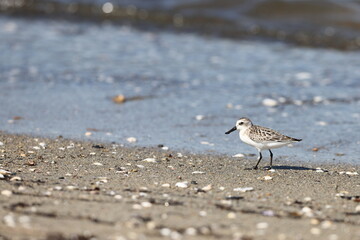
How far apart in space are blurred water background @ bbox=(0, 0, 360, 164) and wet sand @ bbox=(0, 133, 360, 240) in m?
0.76

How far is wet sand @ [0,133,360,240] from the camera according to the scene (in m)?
4.80

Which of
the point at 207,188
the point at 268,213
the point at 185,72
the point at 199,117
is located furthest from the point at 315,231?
the point at 185,72

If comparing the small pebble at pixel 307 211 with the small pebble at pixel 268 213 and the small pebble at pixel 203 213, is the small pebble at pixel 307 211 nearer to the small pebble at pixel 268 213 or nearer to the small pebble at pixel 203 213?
the small pebble at pixel 268 213

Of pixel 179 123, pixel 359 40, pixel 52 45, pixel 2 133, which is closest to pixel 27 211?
pixel 2 133

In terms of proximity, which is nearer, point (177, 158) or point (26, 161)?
point (26, 161)

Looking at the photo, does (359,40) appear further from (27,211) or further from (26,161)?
(27,211)

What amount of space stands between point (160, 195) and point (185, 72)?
680 cm

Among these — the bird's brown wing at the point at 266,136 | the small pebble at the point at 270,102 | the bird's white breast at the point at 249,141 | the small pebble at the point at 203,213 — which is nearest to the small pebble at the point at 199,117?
the small pebble at the point at 270,102

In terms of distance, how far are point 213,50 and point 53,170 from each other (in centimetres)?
844

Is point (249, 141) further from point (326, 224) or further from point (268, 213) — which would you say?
point (326, 224)

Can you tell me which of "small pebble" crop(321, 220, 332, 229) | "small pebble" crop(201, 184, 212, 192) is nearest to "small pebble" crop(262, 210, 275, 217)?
"small pebble" crop(321, 220, 332, 229)

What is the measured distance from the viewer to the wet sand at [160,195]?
15.7 feet

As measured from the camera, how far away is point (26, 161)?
7008 mm

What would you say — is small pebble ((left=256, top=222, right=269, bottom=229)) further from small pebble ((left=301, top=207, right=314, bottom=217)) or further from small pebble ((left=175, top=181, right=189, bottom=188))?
small pebble ((left=175, top=181, right=189, bottom=188))
